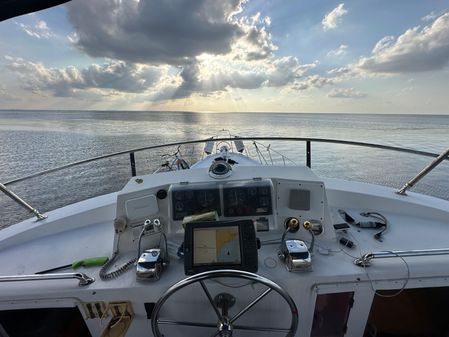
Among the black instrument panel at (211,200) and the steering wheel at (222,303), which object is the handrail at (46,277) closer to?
the steering wheel at (222,303)

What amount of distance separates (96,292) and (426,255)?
158cm

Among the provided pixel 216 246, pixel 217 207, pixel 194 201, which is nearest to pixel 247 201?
pixel 217 207

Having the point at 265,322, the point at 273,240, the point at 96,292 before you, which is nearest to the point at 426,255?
the point at 273,240

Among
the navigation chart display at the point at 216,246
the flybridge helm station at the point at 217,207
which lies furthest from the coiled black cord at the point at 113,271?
the navigation chart display at the point at 216,246

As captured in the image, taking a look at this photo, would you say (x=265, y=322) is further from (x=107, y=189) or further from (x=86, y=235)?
(x=107, y=189)

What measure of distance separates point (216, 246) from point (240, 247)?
108 millimetres

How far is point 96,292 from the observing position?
1.13m

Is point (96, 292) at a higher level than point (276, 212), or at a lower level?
lower

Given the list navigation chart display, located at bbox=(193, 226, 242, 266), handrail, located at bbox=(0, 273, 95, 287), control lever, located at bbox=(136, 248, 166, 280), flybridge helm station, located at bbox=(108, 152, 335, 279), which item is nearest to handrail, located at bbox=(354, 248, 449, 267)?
flybridge helm station, located at bbox=(108, 152, 335, 279)

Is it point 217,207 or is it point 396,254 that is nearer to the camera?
point 396,254

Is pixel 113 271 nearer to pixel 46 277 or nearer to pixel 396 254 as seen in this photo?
pixel 46 277

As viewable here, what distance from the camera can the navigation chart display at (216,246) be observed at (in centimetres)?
108

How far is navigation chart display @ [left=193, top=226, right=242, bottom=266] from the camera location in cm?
108

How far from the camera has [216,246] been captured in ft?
3.64
